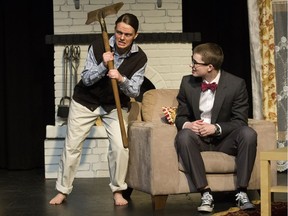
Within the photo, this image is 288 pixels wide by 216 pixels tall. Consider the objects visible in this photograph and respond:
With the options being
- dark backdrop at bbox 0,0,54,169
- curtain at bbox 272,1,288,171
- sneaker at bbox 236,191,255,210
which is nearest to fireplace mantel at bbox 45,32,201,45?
dark backdrop at bbox 0,0,54,169

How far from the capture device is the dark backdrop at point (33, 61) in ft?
25.9

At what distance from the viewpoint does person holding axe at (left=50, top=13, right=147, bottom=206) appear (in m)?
5.30

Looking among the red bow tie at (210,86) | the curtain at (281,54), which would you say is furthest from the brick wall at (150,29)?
the red bow tie at (210,86)

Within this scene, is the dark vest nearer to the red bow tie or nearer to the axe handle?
the axe handle

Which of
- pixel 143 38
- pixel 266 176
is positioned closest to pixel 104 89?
pixel 266 176

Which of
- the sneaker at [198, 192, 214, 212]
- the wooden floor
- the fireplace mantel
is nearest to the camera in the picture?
the sneaker at [198, 192, 214, 212]

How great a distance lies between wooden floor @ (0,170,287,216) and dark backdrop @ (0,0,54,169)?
1.04m

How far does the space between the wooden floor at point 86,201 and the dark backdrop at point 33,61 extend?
3.47 ft

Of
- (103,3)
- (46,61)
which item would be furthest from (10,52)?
(103,3)

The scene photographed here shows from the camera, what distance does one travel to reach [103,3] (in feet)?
25.5

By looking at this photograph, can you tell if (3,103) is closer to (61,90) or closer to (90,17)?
(61,90)

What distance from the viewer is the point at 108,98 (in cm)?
545

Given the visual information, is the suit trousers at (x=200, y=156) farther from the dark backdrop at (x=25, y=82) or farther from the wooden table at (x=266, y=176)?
the dark backdrop at (x=25, y=82)

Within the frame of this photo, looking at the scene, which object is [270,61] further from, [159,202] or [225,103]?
[159,202]
